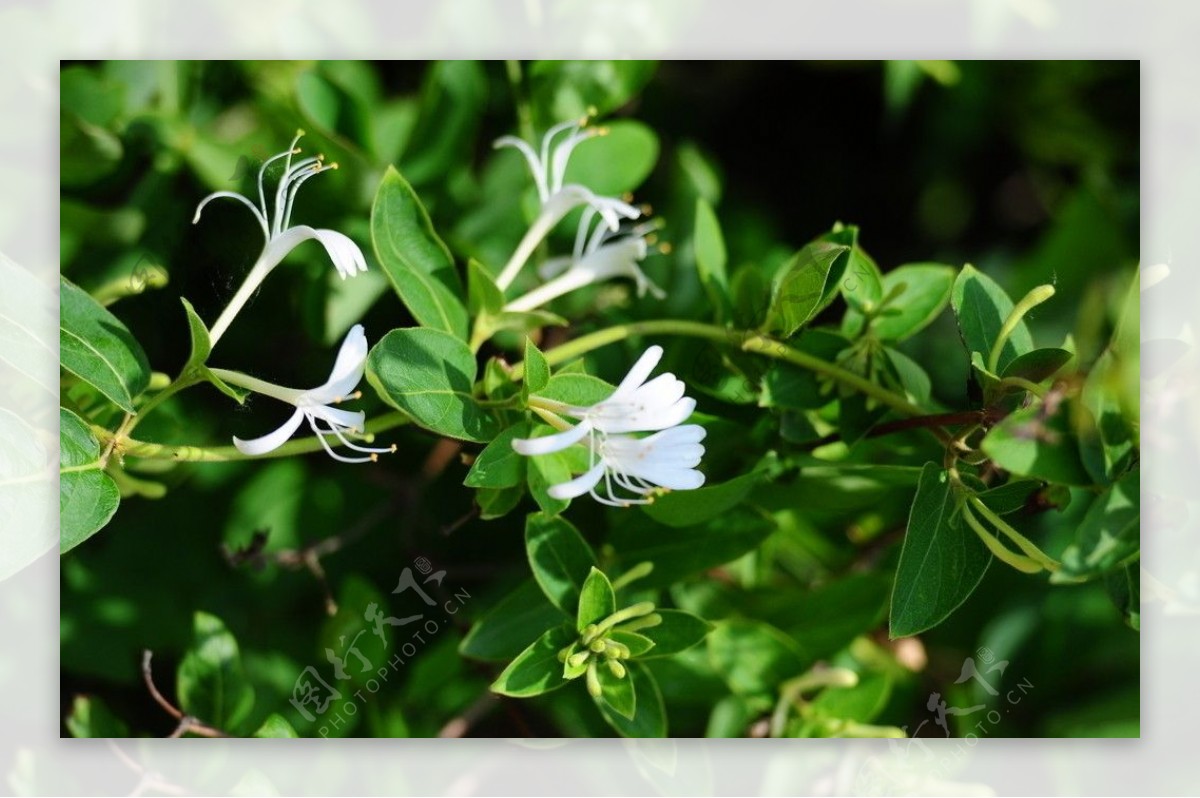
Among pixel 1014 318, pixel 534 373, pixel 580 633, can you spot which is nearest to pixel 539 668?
pixel 580 633

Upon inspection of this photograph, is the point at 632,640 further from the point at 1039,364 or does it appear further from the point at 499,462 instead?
the point at 1039,364

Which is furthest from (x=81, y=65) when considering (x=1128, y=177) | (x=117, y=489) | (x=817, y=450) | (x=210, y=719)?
(x=1128, y=177)

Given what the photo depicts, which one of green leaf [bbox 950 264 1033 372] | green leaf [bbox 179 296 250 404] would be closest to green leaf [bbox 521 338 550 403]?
green leaf [bbox 179 296 250 404]

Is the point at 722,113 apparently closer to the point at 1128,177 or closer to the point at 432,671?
the point at 1128,177

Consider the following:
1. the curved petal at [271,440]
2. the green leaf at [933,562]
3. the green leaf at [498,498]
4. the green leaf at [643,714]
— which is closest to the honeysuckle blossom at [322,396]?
the curved petal at [271,440]

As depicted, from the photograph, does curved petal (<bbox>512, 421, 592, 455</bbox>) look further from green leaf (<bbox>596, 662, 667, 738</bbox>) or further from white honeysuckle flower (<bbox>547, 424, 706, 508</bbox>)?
green leaf (<bbox>596, 662, 667, 738</bbox>)

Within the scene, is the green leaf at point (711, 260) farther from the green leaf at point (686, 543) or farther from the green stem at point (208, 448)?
the green stem at point (208, 448)
